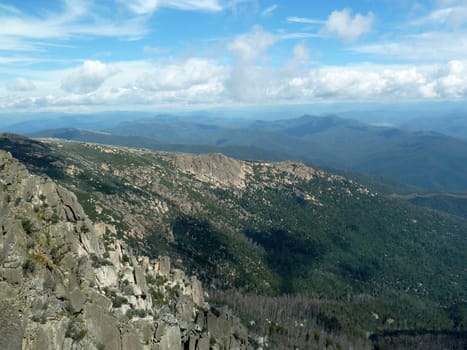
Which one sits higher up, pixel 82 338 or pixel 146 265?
pixel 82 338

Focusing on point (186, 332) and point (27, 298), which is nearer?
point (27, 298)

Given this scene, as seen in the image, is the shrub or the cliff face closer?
the cliff face

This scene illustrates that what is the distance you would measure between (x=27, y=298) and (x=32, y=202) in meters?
20.7

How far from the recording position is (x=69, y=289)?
44125 millimetres

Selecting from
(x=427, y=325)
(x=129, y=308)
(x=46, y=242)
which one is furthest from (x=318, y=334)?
(x=46, y=242)

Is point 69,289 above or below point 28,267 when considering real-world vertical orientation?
below

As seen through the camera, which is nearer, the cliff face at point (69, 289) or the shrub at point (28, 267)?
the cliff face at point (69, 289)

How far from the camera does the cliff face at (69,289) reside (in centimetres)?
3722

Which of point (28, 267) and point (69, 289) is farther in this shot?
point (69, 289)

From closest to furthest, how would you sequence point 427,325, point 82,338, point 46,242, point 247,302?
1. point 82,338
2. point 46,242
3. point 247,302
4. point 427,325

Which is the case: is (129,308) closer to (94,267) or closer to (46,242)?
(94,267)

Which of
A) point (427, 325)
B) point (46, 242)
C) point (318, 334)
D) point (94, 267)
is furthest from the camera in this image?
point (427, 325)

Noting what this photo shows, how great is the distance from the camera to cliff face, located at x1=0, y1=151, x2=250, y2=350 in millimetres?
37219

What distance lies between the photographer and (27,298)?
3775 centimetres
